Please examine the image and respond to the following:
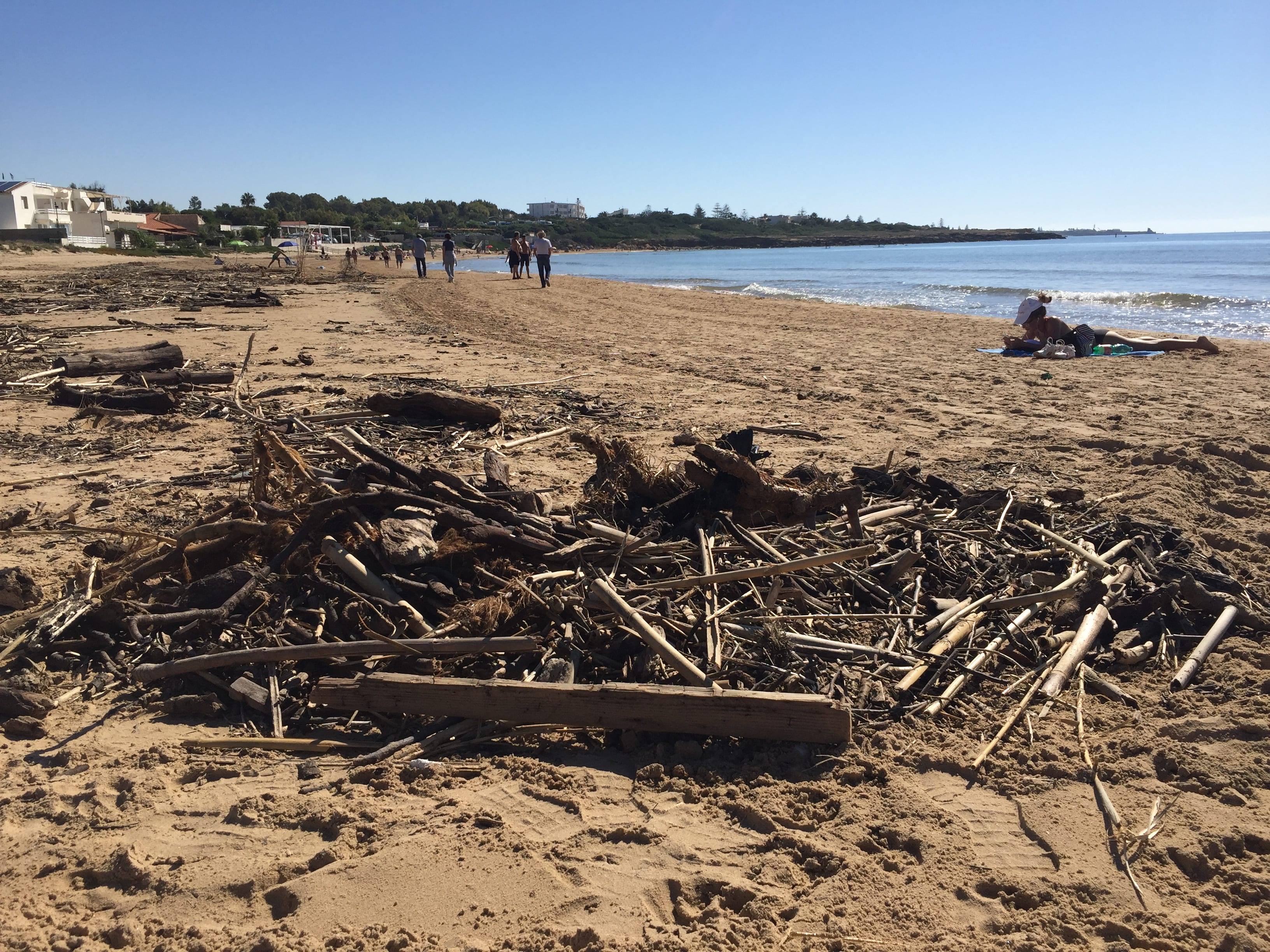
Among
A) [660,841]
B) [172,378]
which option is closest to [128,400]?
[172,378]

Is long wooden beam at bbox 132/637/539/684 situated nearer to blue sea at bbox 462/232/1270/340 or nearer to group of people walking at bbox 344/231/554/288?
blue sea at bbox 462/232/1270/340

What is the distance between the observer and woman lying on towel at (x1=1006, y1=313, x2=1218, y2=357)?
13180mm

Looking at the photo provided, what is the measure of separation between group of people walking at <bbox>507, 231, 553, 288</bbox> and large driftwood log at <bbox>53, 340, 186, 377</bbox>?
1782 centimetres

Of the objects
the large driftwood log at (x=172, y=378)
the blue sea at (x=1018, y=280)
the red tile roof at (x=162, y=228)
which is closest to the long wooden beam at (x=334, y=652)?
the large driftwood log at (x=172, y=378)

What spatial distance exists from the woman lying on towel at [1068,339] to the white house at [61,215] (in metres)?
66.7

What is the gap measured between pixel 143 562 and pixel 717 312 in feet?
59.8

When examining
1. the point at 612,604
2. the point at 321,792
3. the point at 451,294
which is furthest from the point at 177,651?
the point at 451,294

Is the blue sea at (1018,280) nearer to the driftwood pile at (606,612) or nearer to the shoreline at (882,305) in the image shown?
the shoreline at (882,305)

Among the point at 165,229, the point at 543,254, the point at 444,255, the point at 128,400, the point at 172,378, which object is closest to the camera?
the point at 128,400

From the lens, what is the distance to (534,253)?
32.7 m

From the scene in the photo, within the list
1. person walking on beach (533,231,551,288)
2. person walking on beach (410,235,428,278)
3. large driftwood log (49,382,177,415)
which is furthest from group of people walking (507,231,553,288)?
large driftwood log (49,382,177,415)

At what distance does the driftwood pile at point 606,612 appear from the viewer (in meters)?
3.17

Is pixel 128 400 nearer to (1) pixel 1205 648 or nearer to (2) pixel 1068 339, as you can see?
(1) pixel 1205 648

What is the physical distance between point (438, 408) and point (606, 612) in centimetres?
426
